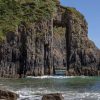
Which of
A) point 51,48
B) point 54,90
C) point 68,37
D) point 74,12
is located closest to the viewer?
point 54,90

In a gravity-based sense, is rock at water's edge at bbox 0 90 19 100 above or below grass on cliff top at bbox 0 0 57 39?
below

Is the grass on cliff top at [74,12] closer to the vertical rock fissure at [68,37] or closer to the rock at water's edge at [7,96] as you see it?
the vertical rock fissure at [68,37]

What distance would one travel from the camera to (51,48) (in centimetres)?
14350

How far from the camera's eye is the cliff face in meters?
127

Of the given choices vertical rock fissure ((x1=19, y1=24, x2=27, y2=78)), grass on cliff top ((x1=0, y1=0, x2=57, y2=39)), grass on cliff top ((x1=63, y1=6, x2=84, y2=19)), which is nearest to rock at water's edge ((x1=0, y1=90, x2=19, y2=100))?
grass on cliff top ((x1=0, y1=0, x2=57, y2=39))

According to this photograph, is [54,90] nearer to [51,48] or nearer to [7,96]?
[7,96]

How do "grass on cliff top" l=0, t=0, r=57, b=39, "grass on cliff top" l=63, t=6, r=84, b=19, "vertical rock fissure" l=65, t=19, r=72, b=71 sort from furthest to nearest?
"grass on cliff top" l=63, t=6, r=84, b=19
"vertical rock fissure" l=65, t=19, r=72, b=71
"grass on cliff top" l=0, t=0, r=57, b=39

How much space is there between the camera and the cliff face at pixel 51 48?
127 metres

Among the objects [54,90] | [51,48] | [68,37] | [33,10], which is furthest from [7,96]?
[68,37]

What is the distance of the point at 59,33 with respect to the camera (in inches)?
7082

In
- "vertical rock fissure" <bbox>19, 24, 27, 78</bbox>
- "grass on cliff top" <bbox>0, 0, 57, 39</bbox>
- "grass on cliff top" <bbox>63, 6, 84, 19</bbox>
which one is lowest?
"vertical rock fissure" <bbox>19, 24, 27, 78</bbox>

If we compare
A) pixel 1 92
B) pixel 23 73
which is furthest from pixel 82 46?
pixel 1 92

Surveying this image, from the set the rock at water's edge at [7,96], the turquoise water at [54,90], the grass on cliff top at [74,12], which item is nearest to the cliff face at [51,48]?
the grass on cliff top at [74,12]

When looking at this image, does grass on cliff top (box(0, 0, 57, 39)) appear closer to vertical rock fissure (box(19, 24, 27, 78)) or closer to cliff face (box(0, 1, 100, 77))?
cliff face (box(0, 1, 100, 77))
